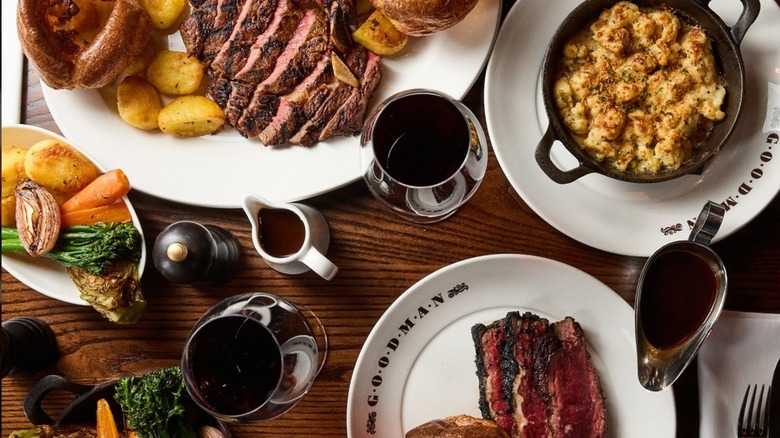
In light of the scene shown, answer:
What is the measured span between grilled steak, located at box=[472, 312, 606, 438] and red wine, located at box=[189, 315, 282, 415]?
670 millimetres

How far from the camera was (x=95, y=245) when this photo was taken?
219 centimetres

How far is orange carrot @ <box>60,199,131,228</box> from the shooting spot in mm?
2248

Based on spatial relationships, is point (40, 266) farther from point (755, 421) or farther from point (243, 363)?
point (755, 421)

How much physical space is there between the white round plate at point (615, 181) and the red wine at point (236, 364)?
90 cm

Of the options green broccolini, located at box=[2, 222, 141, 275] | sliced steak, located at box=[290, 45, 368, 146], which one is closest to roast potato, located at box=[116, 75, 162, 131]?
green broccolini, located at box=[2, 222, 141, 275]

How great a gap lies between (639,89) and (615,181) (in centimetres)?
29

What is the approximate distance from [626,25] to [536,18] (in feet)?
0.90

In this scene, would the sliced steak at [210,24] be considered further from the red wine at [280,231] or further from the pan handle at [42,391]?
the pan handle at [42,391]

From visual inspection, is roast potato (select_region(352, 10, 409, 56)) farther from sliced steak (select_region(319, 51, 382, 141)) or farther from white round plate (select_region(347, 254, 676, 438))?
white round plate (select_region(347, 254, 676, 438))

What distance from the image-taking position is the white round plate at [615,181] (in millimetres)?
2164

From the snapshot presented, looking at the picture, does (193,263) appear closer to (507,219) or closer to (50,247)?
(50,247)

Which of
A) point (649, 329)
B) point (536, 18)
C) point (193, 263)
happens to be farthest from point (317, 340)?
point (536, 18)

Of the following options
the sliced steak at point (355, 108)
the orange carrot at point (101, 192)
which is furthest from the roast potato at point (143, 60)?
the sliced steak at point (355, 108)

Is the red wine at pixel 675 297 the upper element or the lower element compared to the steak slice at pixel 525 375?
upper
